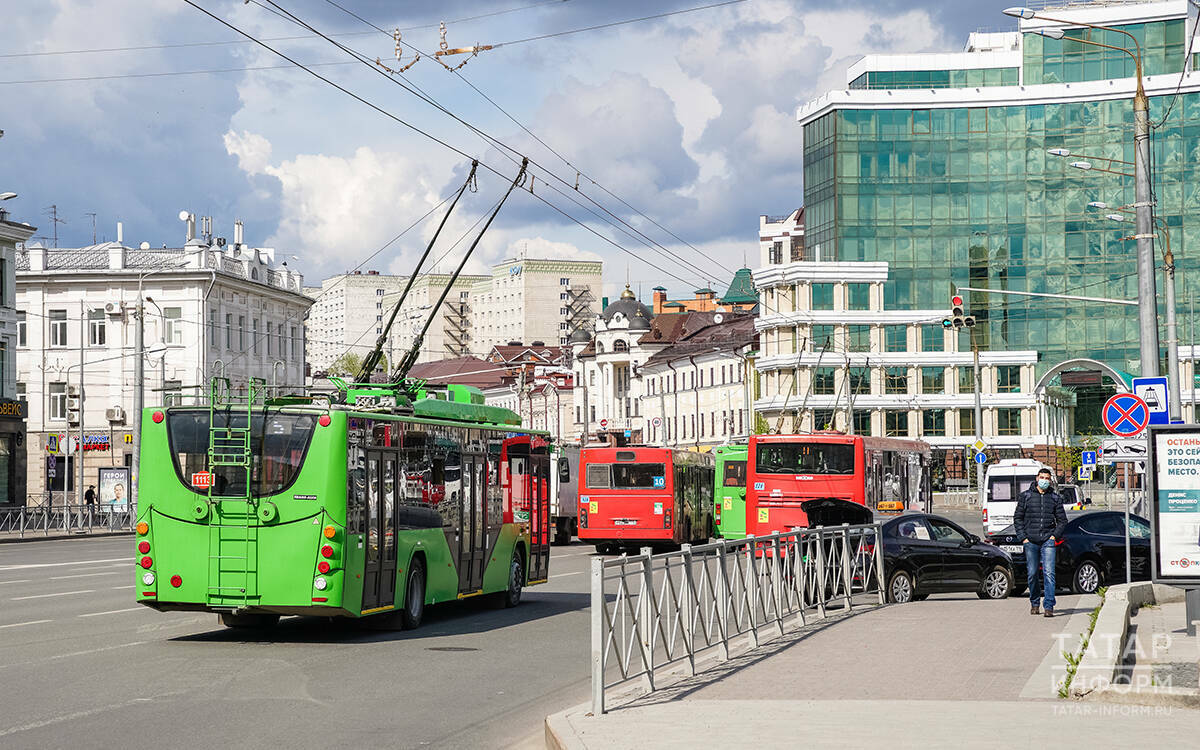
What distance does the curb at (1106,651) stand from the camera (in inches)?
424

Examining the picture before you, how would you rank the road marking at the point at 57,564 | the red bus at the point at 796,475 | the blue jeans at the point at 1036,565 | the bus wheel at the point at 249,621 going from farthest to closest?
the red bus at the point at 796,475 → the road marking at the point at 57,564 → the blue jeans at the point at 1036,565 → the bus wheel at the point at 249,621

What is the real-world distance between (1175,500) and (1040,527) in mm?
4337

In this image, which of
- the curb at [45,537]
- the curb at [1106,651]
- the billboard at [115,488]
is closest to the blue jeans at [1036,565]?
the curb at [1106,651]

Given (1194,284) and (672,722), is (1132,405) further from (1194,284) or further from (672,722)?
(1194,284)

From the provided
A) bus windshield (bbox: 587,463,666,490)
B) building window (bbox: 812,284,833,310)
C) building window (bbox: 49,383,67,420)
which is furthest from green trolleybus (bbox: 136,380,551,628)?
building window (bbox: 812,284,833,310)

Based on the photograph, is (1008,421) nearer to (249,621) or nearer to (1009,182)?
(1009,182)

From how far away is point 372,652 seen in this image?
16312mm

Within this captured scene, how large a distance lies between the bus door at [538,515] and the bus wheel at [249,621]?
5086 millimetres

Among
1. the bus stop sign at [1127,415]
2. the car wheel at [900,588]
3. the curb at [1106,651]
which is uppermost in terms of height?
the bus stop sign at [1127,415]

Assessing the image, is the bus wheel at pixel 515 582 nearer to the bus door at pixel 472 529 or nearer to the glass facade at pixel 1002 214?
the bus door at pixel 472 529

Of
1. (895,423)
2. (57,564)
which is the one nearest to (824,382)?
(895,423)

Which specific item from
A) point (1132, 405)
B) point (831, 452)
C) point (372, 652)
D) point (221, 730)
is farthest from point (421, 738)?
point (831, 452)

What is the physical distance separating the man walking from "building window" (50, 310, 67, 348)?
241 ft

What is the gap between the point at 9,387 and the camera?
64.2 metres
